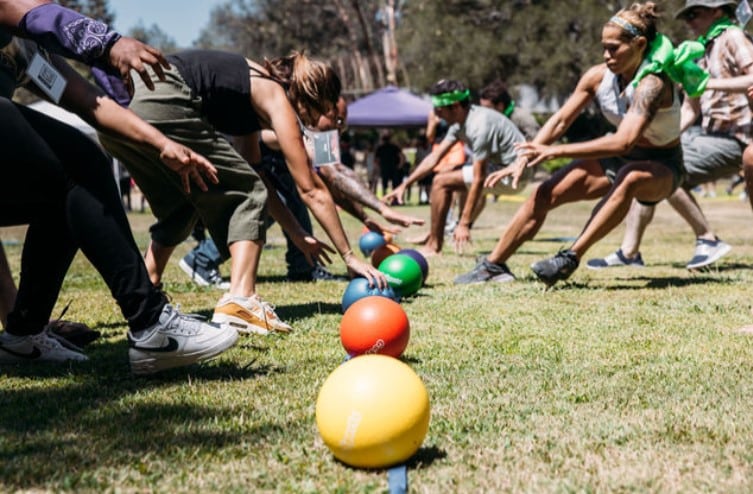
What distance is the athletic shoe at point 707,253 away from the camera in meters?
7.75

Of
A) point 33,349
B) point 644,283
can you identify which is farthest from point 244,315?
point 644,283

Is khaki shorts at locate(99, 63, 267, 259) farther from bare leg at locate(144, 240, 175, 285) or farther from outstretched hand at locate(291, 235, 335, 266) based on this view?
bare leg at locate(144, 240, 175, 285)

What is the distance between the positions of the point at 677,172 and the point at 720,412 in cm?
377

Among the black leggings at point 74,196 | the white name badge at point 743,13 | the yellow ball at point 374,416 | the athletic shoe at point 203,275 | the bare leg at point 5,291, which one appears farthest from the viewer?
the white name badge at point 743,13

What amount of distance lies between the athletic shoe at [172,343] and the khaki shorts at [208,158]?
1309mm

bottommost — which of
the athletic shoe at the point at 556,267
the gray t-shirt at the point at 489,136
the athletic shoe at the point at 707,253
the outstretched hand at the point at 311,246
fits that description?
the athletic shoe at the point at 707,253

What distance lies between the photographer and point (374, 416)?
8.07 ft

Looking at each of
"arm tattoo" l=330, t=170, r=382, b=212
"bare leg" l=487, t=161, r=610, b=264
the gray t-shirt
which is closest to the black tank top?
"arm tattoo" l=330, t=170, r=382, b=212

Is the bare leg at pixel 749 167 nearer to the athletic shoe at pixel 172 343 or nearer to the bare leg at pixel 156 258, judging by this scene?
the athletic shoe at pixel 172 343

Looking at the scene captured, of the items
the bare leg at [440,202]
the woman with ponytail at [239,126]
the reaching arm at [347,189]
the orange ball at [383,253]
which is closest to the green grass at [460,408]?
the woman with ponytail at [239,126]

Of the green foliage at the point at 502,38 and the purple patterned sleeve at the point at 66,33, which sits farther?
the green foliage at the point at 502,38

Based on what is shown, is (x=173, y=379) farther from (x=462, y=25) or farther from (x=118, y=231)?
(x=462, y=25)

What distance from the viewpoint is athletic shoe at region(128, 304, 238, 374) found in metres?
3.37

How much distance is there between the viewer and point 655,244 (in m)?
10.9
